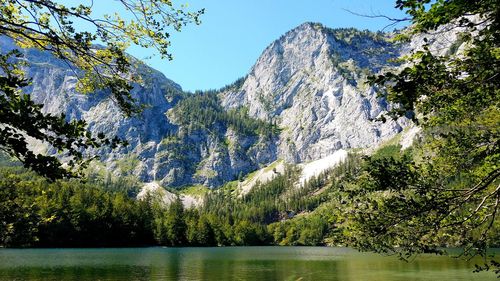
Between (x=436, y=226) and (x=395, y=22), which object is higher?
(x=395, y=22)

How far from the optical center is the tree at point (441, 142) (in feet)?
24.8

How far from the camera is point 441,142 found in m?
14.1

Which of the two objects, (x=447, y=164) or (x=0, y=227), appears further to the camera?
(x=447, y=164)

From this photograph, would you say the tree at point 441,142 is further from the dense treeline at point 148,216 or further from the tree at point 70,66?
the tree at point 70,66

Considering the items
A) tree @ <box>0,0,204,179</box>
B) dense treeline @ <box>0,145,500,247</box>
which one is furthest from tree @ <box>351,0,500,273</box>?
tree @ <box>0,0,204,179</box>

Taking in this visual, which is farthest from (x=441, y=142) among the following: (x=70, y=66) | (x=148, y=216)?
(x=148, y=216)

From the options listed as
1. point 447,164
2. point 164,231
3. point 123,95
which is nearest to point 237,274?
point 447,164

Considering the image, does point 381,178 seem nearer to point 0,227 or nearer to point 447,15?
point 447,15

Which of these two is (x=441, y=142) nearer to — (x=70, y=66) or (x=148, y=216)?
(x=70, y=66)

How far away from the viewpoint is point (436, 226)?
1060 centimetres

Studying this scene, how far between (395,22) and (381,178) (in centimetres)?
450

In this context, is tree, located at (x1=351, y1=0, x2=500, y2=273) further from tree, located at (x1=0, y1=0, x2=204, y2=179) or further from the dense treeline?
tree, located at (x1=0, y1=0, x2=204, y2=179)

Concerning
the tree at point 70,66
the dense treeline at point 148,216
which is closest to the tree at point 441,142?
the dense treeline at point 148,216

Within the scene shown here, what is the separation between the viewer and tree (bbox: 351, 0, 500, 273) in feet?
24.8
